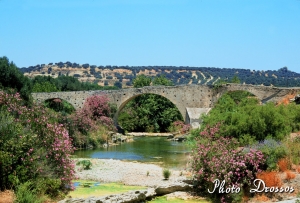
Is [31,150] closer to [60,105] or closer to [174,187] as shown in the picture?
[174,187]

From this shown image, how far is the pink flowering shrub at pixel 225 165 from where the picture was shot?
1159 cm

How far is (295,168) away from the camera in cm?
1183

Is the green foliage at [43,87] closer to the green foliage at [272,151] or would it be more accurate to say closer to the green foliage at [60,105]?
the green foliage at [60,105]

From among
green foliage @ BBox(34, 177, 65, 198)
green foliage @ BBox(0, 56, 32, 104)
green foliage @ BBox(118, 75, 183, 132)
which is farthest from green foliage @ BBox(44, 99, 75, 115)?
green foliage @ BBox(34, 177, 65, 198)

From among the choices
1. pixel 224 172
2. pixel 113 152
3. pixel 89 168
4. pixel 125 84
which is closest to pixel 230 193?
pixel 224 172

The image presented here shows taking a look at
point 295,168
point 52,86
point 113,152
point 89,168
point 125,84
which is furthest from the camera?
point 125,84

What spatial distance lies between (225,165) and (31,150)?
5.11 meters

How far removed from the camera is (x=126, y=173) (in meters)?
17.8

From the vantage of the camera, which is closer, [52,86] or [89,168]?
[89,168]

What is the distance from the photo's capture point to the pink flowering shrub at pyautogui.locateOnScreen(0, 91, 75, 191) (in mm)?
11141

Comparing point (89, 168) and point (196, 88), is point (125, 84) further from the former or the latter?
point (89, 168)

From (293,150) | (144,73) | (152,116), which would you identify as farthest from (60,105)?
(144,73)

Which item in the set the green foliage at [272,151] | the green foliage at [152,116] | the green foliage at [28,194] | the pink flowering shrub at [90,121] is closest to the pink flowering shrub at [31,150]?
the green foliage at [28,194]

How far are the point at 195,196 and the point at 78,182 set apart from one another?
15.1 ft
